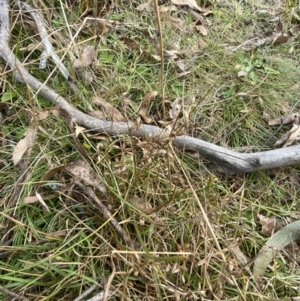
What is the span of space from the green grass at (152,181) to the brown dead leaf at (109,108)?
5 centimetres

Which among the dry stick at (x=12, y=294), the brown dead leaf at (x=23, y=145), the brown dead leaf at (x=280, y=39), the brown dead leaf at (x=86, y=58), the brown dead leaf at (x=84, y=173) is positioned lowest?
the dry stick at (x=12, y=294)

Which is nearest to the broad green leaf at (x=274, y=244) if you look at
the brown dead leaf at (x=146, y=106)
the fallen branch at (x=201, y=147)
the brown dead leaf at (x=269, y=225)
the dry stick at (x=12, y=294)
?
the brown dead leaf at (x=269, y=225)

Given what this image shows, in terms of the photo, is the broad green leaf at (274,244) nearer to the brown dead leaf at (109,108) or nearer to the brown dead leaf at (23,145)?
the brown dead leaf at (109,108)

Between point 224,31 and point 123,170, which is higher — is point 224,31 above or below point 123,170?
above

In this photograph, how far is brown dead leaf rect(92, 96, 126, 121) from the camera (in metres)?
1.92

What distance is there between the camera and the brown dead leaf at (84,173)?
5.58ft

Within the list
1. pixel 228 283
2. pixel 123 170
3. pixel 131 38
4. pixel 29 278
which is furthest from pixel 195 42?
pixel 29 278

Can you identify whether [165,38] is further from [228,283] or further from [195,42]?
[228,283]

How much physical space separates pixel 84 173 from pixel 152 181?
27 centimetres

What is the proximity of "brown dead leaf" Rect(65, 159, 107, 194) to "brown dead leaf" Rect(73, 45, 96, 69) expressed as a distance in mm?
508

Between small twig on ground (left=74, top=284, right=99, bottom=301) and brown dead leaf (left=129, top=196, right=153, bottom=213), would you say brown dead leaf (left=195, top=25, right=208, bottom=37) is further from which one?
small twig on ground (left=74, top=284, right=99, bottom=301)

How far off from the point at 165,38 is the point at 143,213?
105cm

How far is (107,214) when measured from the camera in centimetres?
165

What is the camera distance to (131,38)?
2.18 meters
